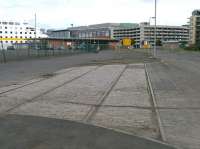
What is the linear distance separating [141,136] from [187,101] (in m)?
4.64

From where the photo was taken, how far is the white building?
292 feet

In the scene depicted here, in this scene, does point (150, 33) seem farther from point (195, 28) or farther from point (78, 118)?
point (78, 118)

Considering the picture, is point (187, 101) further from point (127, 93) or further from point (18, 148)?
point (18, 148)

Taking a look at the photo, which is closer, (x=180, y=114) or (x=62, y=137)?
(x=62, y=137)

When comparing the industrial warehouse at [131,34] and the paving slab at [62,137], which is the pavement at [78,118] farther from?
the industrial warehouse at [131,34]

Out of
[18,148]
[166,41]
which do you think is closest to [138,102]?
[18,148]

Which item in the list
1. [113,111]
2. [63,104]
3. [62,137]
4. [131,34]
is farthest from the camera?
[131,34]

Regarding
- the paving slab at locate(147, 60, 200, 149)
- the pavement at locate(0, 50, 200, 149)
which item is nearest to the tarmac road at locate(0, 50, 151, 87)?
the pavement at locate(0, 50, 200, 149)

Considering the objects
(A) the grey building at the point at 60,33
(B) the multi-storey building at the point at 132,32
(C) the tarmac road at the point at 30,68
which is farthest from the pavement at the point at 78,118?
(A) the grey building at the point at 60,33

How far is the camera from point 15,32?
93750 millimetres

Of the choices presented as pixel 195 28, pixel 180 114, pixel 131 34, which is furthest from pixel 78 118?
pixel 131 34

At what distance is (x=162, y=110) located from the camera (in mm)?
9039

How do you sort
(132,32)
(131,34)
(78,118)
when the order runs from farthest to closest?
1. (131,34)
2. (132,32)
3. (78,118)

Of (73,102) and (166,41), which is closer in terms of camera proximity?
(73,102)
